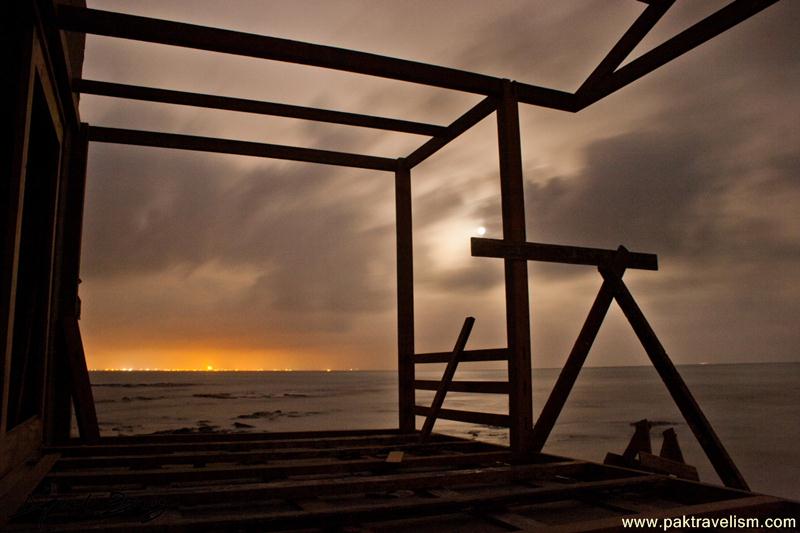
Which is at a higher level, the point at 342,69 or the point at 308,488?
the point at 342,69

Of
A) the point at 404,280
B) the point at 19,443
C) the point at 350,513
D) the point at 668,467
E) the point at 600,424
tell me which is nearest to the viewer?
the point at 350,513

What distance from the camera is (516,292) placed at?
201 inches

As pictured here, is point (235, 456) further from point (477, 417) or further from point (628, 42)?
point (628, 42)

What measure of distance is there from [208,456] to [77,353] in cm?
230

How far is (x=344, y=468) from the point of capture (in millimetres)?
4023

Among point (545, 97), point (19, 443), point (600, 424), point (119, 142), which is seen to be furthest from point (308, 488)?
point (600, 424)

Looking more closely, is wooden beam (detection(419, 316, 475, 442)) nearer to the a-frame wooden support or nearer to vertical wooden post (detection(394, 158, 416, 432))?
vertical wooden post (detection(394, 158, 416, 432))

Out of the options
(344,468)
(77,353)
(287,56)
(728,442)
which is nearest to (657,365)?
(344,468)

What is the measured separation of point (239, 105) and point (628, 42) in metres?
3.97

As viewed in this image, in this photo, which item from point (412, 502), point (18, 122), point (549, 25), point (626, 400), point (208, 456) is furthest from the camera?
point (626, 400)

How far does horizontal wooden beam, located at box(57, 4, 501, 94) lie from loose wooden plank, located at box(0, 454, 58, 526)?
124 inches

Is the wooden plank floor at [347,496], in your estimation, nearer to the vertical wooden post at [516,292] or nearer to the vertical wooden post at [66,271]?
the vertical wooden post at [516,292]

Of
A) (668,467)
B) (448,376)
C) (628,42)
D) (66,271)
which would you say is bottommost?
(668,467)

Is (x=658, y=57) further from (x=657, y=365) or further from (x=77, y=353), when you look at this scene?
(x=77, y=353)
